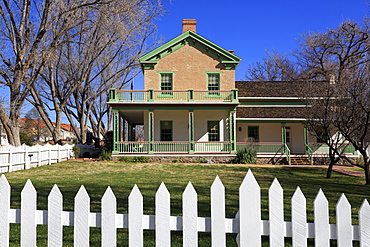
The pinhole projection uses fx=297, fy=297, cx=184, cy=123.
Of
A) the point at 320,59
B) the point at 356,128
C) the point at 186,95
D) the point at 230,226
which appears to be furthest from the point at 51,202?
the point at 320,59

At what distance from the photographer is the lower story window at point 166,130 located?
2341 cm

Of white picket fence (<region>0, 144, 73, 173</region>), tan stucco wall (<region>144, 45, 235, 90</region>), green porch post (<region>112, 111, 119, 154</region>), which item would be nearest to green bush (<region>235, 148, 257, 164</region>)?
tan stucco wall (<region>144, 45, 235, 90</region>)

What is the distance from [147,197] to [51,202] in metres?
4.50

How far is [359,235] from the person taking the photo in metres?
2.33

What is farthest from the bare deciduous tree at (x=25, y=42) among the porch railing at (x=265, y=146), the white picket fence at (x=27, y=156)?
the porch railing at (x=265, y=146)

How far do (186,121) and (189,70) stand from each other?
4.11 metres

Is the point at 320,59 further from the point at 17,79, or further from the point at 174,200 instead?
the point at 174,200

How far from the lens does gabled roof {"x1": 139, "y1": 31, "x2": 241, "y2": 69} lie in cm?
2342

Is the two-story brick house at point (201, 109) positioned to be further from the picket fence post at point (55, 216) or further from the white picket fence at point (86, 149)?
Answer: the picket fence post at point (55, 216)


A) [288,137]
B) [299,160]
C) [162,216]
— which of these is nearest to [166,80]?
[288,137]

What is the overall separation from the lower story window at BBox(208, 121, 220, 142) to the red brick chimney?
8.29 m

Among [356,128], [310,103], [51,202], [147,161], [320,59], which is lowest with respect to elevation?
[147,161]

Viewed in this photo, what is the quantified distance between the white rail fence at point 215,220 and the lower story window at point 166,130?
20780mm

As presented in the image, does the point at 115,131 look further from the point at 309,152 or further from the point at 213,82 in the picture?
the point at 309,152
